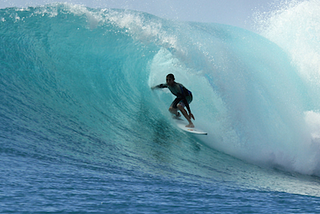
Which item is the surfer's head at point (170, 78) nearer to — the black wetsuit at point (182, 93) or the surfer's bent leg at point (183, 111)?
the black wetsuit at point (182, 93)

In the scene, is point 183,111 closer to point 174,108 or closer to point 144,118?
point 174,108

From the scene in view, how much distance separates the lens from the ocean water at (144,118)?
275cm

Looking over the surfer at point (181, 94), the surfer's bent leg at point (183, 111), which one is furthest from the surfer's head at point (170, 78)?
the surfer's bent leg at point (183, 111)

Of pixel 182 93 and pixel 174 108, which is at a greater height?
pixel 182 93

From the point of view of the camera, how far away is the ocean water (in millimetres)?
2752

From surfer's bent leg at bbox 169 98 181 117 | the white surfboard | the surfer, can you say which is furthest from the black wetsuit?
the white surfboard

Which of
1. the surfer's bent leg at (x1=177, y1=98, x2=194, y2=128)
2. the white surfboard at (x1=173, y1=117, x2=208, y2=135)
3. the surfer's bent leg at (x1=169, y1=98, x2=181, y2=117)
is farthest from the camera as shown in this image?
the surfer's bent leg at (x1=169, y1=98, x2=181, y2=117)

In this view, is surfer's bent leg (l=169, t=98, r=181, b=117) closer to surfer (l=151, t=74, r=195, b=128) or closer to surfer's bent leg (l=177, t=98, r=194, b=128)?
surfer (l=151, t=74, r=195, b=128)

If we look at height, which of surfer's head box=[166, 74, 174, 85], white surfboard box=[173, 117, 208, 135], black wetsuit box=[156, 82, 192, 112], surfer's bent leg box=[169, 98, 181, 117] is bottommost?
white surfboard box=[173, 117, 208, 135]

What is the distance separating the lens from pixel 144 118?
6543 millimetres

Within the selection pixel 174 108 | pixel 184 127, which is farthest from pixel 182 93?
pixel 184 127

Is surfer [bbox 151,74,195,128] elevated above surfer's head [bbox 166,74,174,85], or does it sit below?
below

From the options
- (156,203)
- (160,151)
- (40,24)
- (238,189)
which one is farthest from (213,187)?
(40,24)

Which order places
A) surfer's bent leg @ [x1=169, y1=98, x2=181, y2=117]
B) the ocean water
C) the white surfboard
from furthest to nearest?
surfer's bent leg @ [x1=169, y1=98, x2=181, y2=117] < the white surfboard < the ocean water
